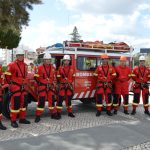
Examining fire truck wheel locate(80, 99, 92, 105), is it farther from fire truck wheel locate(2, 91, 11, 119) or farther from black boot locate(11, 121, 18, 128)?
black boot locate(11, 121, 18, 128)

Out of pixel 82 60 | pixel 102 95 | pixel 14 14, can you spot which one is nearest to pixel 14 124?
pixel 102 95

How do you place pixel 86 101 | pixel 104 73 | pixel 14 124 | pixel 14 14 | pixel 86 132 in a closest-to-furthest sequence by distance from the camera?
pixel 86 132 → pixel 14 124 → pixel 104 73 → pixel 86 101 → pixel 14 14

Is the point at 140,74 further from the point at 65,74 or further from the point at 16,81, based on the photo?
the point at 16,81

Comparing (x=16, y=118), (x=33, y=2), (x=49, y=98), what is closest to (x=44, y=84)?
(x=49, y=98)

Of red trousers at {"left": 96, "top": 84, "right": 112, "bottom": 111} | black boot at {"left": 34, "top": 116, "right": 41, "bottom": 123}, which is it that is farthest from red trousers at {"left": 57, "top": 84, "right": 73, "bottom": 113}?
red trousers at {"left": 96, "top": 84, "right": 112, "bottom": 111}

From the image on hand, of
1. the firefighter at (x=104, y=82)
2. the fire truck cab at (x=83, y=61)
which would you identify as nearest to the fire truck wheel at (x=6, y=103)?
the fire truck cab at (x=83, y=61)

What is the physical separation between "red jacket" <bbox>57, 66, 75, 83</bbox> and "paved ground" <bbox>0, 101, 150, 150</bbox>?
1.06m

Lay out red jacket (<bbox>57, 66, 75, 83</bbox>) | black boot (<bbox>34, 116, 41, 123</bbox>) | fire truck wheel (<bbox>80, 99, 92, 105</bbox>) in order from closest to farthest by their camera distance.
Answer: black boot (<bbox>34, 116, 41, 123</bbox>) → red jacket (<bbox>57, 66, 75, 83</bbox>) → fire truck wheel (<bbox>80, 99, 92, 105</bbox>)

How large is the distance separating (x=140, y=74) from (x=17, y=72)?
3891 mm

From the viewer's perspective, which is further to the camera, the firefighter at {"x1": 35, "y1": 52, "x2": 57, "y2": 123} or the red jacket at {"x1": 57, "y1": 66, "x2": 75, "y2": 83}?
the red jacket at {"x1": 57, "y1": 66, "x2": 75, "y2": 83}

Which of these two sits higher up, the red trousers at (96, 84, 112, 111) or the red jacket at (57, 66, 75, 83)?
the red jacket at (57, 66, 75, 83)

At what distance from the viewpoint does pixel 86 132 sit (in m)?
8.42

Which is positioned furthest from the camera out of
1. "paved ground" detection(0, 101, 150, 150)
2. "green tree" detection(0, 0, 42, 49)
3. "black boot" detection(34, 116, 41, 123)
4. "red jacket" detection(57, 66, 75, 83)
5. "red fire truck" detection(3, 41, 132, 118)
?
"green tree" detection(0, 0, 42, 49)

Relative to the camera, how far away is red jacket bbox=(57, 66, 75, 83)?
1008 centimetres
